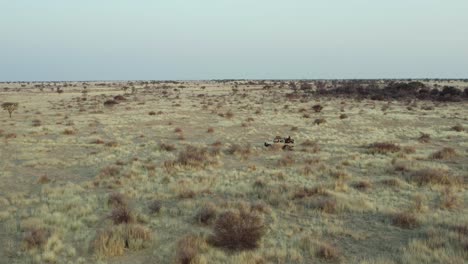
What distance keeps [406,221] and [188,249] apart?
4930 millimetres

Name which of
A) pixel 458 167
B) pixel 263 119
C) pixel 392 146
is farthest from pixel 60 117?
pixel 458 167

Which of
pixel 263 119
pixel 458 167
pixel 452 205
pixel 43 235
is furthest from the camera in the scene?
pixel 263 119

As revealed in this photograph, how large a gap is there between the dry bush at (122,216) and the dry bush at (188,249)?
5.99 ft

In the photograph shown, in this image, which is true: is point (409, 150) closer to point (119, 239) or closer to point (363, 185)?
point (363, 185)

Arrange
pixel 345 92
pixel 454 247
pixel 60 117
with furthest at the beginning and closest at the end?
pixel 345 92, pixel 60 117, pixel 454 247

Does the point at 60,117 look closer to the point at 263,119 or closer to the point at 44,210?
the point at 263,119

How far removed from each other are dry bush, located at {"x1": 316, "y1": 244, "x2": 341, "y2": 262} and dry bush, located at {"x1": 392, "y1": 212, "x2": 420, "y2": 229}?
2364 mm

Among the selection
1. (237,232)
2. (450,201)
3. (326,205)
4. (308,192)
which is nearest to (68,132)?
(308,192)

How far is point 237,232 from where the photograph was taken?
9539 millimetres

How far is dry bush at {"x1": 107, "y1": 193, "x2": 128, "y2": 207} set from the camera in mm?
12594

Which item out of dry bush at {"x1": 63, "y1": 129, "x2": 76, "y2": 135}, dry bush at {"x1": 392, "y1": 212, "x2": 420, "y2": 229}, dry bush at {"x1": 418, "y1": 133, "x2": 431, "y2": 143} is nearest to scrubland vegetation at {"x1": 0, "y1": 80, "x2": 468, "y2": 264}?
dry bush at {"x1": 392, "y1": 212, "x2": 420, "y2": 229}

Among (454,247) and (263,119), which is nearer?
(454,247)

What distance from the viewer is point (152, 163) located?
1908cm

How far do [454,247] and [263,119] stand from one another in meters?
29.4
